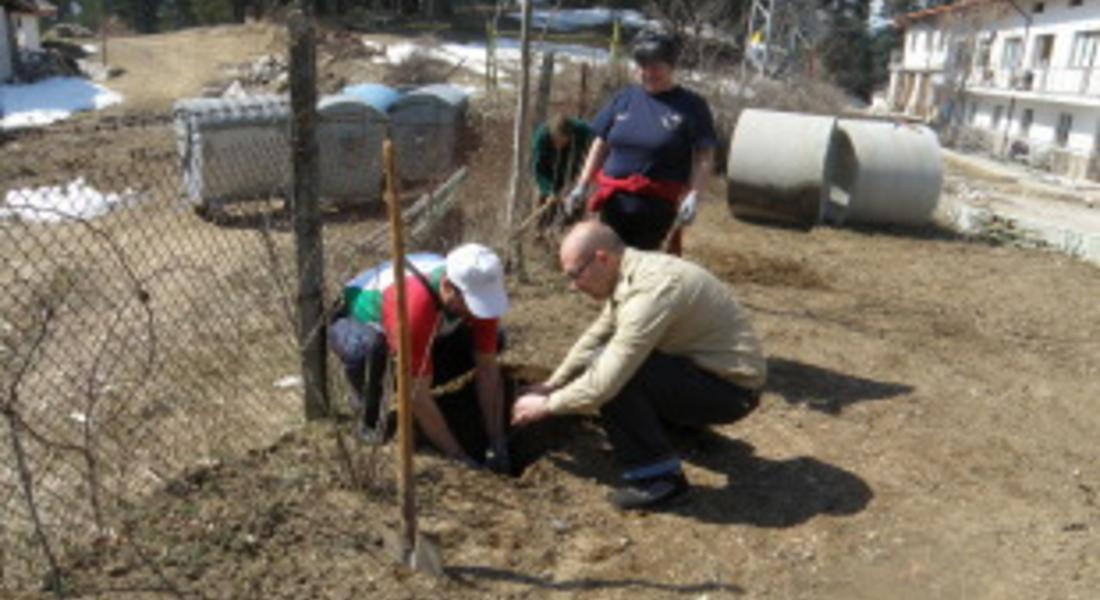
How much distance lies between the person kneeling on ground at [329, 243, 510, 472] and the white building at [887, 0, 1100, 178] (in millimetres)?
26922

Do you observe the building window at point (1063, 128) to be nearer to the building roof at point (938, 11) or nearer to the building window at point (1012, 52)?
the building window at point (1012, 52)

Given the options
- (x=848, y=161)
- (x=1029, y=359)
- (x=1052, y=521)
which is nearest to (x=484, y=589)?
(x=1052, y=521)

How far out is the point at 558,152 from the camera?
624cm

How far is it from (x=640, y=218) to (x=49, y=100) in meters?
21.6

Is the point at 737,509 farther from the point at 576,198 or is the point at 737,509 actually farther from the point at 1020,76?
the point at 1020,76

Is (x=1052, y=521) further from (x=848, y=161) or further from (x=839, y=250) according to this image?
(x=848, y=161)

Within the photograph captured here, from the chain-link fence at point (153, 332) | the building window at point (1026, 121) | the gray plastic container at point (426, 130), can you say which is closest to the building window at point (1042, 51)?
the building window at point (1026, 121)

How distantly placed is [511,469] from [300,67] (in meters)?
1.70

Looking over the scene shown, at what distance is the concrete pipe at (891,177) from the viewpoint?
31.1 feet

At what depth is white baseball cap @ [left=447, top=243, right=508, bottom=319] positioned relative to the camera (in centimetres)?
290

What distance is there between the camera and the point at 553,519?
3055 mm

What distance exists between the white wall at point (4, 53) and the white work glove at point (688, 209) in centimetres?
2506

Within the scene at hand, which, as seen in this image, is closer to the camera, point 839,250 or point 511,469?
point 511,469

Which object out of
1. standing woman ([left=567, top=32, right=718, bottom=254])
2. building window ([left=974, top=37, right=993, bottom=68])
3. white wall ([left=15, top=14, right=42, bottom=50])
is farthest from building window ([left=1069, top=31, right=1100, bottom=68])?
white wall ([left=15, top=14, right=42, bottom=50])
